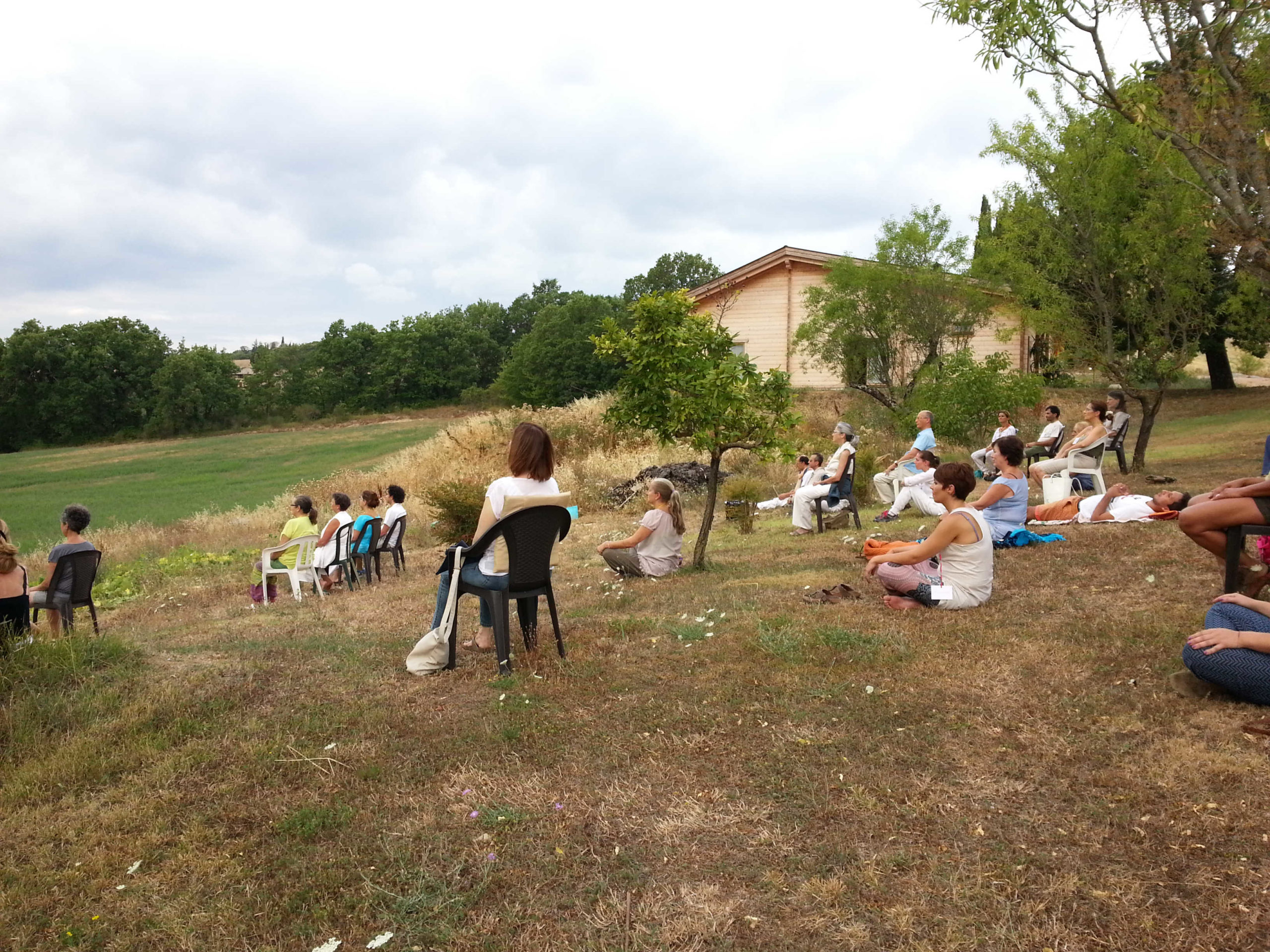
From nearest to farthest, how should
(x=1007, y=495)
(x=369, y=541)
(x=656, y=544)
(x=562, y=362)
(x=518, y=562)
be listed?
(x=518, y=562) → (x=1007, y=495) → (x=656, y=544) → (x=369, y=541) → (x=562, y=362)

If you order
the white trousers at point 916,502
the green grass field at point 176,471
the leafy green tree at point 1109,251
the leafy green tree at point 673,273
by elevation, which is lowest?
the green grass field at point 176,471

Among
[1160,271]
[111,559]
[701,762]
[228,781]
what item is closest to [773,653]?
[701,762]

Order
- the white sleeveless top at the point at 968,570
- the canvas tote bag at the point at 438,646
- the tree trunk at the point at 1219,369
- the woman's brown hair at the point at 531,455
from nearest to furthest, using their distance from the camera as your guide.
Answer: the canvas tote bag at the point at 438,646
the woman's brown hair at the point at 531,455
the white sleeveless top at the point at 968,570
the tree trunk at the point at 1219,369

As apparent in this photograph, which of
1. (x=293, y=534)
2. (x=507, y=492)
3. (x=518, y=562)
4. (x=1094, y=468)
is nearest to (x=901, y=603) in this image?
(x=518, y=562)

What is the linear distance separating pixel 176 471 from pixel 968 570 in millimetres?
44787

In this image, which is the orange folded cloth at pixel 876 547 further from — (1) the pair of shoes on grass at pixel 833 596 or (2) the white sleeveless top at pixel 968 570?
(2) the white sleeveless top at pixel 968 570

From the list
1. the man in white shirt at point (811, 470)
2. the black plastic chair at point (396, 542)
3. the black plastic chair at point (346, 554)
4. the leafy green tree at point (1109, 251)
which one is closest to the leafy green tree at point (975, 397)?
the leafy green tree at point (1109, 251)

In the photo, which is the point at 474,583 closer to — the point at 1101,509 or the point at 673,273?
the point at 1101,509

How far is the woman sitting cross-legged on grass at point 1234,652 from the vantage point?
4.12 metres

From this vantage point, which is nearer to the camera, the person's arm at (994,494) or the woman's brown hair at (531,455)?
the woman's brown hair at (531,455)

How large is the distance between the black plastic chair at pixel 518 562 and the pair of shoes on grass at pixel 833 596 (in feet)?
6.72

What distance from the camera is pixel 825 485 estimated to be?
Result: 11.2 metres

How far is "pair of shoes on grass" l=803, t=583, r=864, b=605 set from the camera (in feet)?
22.3

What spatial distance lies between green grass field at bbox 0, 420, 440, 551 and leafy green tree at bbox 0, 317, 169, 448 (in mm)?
5775
